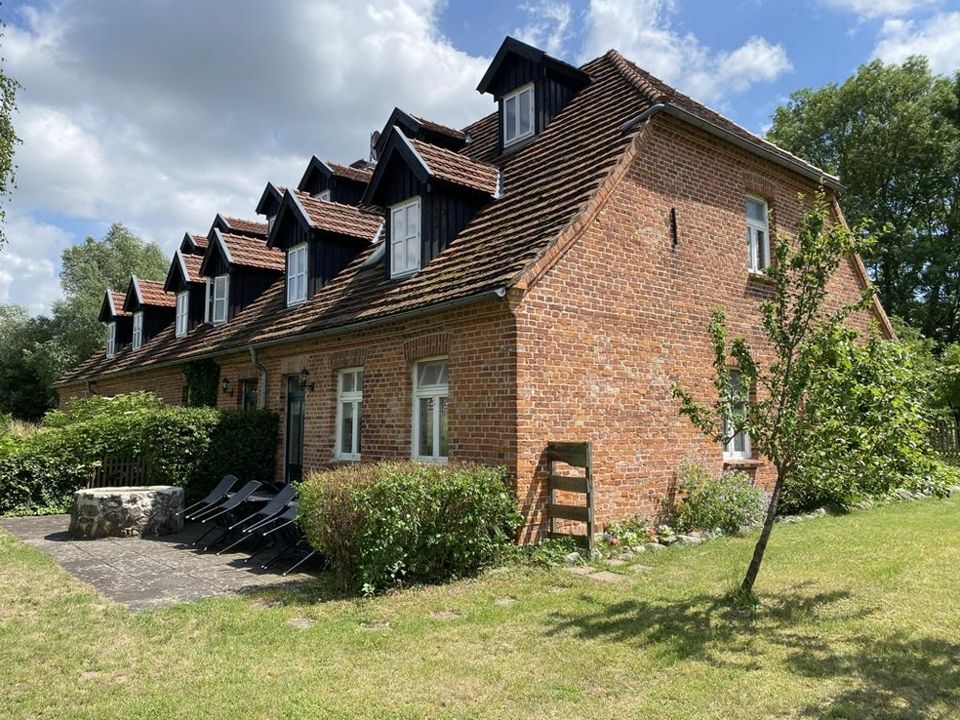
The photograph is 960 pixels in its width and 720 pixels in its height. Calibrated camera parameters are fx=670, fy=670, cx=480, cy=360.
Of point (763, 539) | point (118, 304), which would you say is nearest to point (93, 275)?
point (118, 304)

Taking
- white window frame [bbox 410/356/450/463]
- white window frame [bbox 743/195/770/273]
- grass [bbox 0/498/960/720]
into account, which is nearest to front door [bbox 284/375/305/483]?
white window frame [bbox 410/356/450/463]

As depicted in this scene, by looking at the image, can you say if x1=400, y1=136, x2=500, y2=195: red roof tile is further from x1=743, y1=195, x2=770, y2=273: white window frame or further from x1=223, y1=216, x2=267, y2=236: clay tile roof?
x1=223, y1=216, x2=267, y2=236: clay tile roof

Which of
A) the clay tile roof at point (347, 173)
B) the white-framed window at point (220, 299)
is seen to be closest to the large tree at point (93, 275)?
the white-framed window at point (220, 299)

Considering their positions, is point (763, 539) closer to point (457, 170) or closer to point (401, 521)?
point (401, 521)

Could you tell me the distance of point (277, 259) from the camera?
19156 millimetres

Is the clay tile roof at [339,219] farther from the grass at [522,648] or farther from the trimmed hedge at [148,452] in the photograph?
the grass at [522,648]

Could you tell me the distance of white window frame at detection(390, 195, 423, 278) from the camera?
12062 mm

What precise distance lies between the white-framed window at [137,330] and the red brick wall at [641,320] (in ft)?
65.7

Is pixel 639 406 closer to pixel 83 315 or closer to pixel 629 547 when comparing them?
pixel 629 547

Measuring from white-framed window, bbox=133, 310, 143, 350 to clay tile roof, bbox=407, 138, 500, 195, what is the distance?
55.0 feet

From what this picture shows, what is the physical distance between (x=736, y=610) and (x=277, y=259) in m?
16.2

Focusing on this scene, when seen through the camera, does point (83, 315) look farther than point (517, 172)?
Yes

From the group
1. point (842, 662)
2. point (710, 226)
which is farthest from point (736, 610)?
point (710, 226)

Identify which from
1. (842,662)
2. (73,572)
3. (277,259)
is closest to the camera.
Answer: (842,662)
